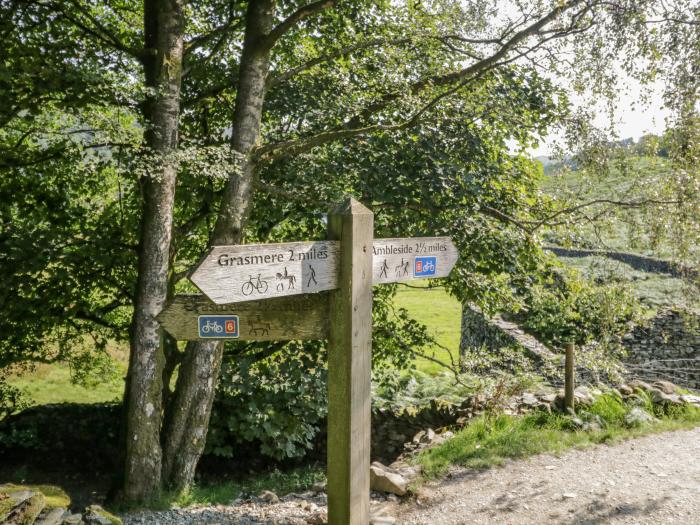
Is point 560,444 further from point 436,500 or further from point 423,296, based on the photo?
point 423,296

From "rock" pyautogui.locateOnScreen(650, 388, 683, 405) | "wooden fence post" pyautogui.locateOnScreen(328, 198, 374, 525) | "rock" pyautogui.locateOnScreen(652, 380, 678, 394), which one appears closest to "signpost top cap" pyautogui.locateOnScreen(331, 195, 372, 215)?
"wooden fence post" pyautogui.locateOnScreen(328, 198, 374, 525)

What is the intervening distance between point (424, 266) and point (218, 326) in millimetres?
1620

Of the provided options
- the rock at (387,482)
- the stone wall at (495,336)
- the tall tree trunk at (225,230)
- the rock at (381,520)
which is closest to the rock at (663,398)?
the rock at (387,482)

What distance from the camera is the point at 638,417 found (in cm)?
690

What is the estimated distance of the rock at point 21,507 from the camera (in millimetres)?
3250

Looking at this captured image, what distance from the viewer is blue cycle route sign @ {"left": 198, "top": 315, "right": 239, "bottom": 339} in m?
3.11

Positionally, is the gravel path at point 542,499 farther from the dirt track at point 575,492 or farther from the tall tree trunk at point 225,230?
the tall tree trunk at point 225,230

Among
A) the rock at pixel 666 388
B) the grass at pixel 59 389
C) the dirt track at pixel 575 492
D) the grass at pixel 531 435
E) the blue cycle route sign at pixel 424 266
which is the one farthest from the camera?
the grass at pixel 59 389

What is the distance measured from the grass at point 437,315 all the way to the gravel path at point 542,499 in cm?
803

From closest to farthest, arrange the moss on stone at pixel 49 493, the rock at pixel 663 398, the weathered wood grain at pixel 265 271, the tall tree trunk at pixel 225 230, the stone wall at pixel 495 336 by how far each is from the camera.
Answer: the weathered wood grain at pixel 265 271 < the moss on stone at pixel 49 493 < the tall tree trunk at pixel 225 230 < the rock at pixel 663 398 < the stone wall at pixel 495 336

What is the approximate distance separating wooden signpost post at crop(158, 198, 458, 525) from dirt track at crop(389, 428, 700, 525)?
1760 mm

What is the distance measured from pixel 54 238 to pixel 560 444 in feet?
20.6

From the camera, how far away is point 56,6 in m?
5.99

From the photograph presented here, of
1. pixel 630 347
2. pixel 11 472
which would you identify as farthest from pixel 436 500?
pixel 630 347
